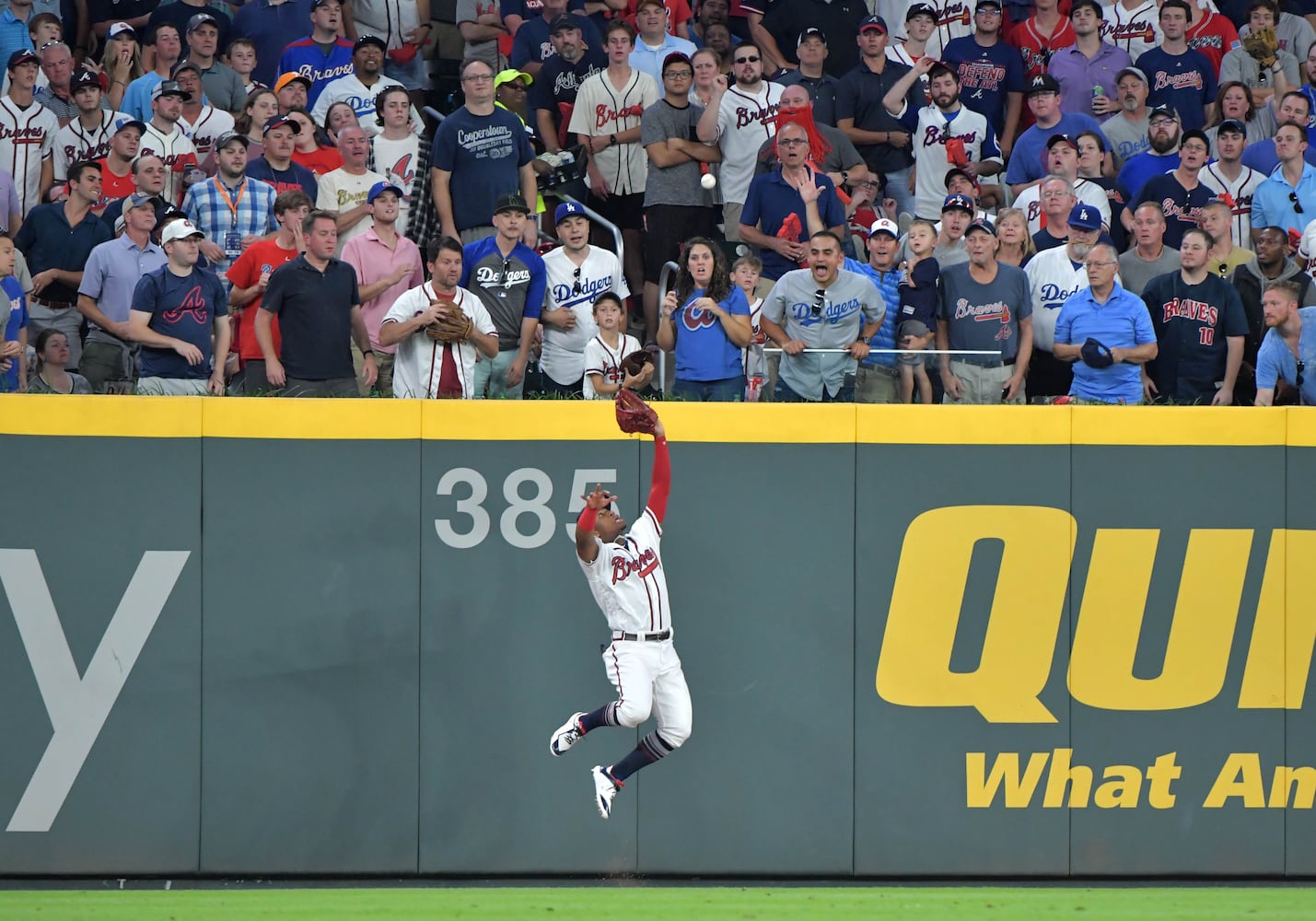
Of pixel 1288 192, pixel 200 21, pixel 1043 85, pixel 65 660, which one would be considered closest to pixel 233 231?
pixel 200 21

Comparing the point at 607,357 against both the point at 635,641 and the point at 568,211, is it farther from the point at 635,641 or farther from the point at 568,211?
the point at 635,641

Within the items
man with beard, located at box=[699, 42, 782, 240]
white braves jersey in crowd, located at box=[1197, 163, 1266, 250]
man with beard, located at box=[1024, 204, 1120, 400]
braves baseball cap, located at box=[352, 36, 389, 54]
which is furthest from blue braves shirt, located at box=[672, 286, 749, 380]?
white braves jersey in crowd, located at box=[1197, 163, 1266, 250]

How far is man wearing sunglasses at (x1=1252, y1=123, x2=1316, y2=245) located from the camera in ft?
46.6

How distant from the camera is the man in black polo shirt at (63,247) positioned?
42.1 ft

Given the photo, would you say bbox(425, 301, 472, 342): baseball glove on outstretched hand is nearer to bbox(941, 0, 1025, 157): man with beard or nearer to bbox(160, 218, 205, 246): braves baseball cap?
bbox(160, 218, 205, 246): braves baseball cap

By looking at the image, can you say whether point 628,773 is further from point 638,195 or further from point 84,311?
point 638,195

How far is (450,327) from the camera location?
11047 millimetres

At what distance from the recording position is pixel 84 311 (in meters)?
11.9

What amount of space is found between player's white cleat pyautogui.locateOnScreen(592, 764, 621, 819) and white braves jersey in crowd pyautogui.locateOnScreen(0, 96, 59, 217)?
24.3 feet

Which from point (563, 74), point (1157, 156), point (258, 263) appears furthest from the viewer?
point (563, 74)

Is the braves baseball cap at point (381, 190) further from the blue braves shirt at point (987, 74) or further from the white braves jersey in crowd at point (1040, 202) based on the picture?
the blue braves shirt at point (987, 74)

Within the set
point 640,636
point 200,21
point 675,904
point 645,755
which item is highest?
point 200,21

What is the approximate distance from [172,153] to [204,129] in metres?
0.59

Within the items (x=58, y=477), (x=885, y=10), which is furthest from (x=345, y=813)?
(x=885, y=10)
